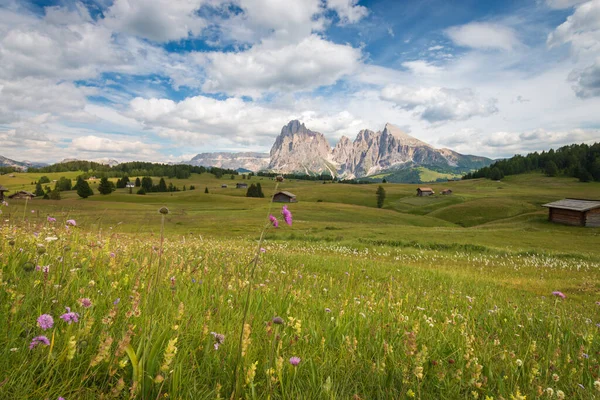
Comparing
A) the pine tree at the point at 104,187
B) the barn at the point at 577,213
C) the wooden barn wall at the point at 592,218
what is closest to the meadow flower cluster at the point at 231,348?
the barn at the point at 577,213

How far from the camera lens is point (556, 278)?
1598 cm

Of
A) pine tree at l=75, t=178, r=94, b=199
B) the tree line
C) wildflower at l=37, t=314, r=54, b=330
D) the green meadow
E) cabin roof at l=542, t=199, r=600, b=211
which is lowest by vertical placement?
pine tree at l=75, t=178, r=94, b=199

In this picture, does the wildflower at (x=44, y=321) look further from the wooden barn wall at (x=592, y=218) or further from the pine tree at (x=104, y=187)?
the pine tree at (x=104, y=187)

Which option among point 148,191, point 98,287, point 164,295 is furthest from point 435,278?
point 148,191

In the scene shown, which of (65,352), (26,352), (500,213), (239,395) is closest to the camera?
(65,352)

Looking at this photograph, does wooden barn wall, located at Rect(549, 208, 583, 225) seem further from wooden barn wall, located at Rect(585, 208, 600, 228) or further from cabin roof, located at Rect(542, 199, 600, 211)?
cabin roof, located at Rect(542, 199, 600, 211)

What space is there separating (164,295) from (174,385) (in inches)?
88.7


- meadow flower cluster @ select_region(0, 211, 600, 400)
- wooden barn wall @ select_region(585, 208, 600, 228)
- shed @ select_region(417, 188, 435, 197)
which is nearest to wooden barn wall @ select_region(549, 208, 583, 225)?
wooden barn wall @ select_region(585, 208, 600, 228)

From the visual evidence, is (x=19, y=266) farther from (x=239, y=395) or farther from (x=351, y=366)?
(x=351, y=366)

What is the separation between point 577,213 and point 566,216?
2.57m

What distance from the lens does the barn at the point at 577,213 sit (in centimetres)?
5827

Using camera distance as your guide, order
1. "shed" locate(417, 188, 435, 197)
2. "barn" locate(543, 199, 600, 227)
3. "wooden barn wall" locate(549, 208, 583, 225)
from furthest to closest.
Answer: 1. "shed" locate(417, 188, 435, 197)
2. "wooden barn wall" locate(549, 208, 583, 225)
3. "barn" locate(543, 199, 600, 227)

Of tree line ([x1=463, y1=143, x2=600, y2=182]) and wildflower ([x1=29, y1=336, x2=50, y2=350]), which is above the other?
tree line ([x1=463, y1=143, x2=600, y2=182])

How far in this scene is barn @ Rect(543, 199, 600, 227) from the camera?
191ft
